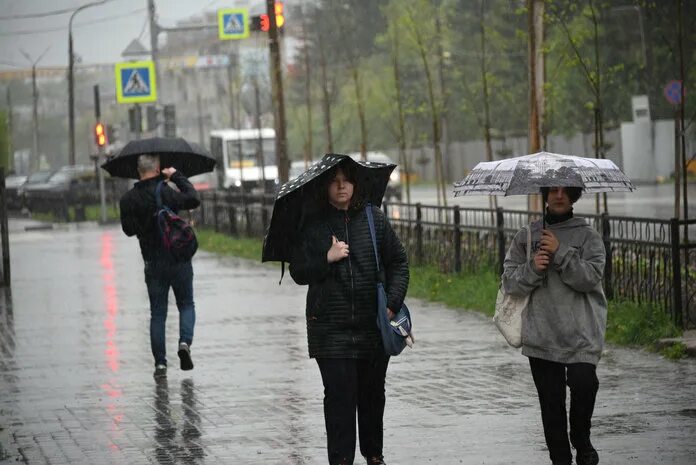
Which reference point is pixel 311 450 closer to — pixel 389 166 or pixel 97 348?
pixel 389 166

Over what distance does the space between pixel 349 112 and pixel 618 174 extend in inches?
2709

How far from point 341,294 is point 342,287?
0.11 ft

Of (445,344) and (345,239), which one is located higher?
(345,239)

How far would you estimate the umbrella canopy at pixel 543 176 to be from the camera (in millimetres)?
7270

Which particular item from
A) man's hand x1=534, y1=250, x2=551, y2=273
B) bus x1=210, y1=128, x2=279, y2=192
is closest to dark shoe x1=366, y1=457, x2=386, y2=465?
man's hand x1=534, y1=250, x2=551, y2=273

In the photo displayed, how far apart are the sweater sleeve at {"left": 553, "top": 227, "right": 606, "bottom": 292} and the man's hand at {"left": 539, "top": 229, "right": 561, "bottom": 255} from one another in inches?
1.6

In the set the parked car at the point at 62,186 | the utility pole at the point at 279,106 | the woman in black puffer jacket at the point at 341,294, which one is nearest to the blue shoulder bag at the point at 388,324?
the woman in black puffer jacket at the point at 341,294

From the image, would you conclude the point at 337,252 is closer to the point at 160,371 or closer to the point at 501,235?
the point at 160,371

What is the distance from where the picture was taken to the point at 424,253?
779 inches

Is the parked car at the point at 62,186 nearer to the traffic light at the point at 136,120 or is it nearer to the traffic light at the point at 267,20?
the traffic light at the point at 136,120

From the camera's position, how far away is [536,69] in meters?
20.7

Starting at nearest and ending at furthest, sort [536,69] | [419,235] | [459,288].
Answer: [459,288]
[419,235]
[536,69]

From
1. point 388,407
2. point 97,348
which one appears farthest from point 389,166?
point 97,348

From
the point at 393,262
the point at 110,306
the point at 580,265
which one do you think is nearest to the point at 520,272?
the point at 580,265
